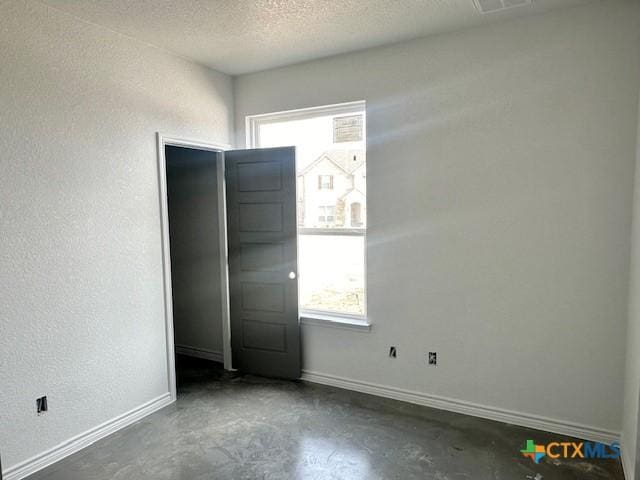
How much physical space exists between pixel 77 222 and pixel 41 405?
117cm

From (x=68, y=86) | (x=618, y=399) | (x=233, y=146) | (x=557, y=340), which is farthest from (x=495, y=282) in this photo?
(x=68, y=86)

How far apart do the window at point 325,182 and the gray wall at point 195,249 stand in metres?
1.13

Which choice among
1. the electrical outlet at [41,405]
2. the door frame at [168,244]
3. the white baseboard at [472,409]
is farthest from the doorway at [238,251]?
the electrical outlet at [41,405]

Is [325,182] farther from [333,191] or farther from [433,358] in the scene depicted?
[433,358]

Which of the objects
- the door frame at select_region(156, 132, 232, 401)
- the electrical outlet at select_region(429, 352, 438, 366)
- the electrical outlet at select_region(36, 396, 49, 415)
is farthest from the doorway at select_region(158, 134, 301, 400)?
the electrical outlet at select_region(429, 352, 438, 366)

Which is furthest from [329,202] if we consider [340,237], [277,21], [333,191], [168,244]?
[277,21]

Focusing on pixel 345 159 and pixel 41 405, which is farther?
pixel 345 159

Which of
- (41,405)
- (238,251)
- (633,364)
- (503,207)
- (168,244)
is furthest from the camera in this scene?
(238,251)

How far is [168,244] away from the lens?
3621 mm

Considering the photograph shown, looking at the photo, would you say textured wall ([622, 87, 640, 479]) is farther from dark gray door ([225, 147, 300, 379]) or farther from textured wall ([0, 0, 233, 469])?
textured wall ([0, 0, 233, 469])

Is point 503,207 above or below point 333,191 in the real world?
below

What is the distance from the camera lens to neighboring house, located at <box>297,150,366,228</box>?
12.2 ft

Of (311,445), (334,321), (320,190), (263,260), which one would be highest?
(320,190)

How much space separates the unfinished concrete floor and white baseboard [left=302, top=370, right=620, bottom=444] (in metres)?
0.07
